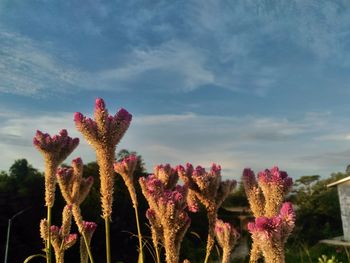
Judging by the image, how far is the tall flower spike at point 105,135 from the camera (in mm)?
2244

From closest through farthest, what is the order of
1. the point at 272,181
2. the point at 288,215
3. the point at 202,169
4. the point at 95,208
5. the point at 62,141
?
the point at 288,215 → the point at 272,181 → the point at 202,169 → the point at 62,141 → the point at 95,208

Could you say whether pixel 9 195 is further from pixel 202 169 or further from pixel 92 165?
pixel 202 169

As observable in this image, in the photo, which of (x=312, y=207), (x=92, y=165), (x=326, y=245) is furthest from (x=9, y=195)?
(x=312, y=207)

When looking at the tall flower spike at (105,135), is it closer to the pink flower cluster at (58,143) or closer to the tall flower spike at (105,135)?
the tall flower spike at (105,135)

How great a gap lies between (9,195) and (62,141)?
28.9m

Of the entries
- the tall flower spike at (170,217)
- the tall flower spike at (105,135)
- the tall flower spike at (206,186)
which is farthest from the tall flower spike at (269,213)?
the tall flower spike at (105,135)

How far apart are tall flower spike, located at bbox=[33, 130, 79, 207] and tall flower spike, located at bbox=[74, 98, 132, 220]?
0.56 meters

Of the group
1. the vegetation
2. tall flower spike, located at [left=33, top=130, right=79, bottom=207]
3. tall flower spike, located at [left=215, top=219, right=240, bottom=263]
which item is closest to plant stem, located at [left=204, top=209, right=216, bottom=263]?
tall flower spike, located at [left=215, top=219, right=240, bottom=263]

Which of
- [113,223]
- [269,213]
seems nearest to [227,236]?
[269,213]

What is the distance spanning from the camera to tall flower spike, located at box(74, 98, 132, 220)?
2.24 meters

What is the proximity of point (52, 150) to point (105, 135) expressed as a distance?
670mm

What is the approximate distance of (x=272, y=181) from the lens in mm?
2133

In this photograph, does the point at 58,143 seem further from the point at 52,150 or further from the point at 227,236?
the point at 227,236

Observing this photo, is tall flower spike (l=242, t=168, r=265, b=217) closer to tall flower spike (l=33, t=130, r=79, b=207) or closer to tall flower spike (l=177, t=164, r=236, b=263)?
tall flower spike (l=177, t=164, r=236, b=263)
